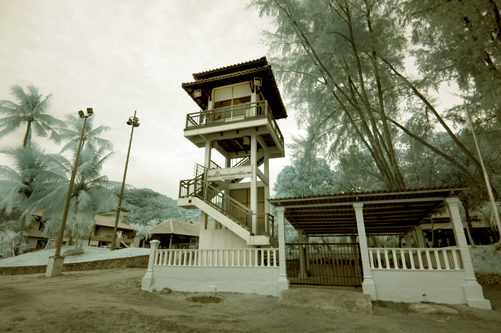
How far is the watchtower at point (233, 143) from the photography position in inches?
509

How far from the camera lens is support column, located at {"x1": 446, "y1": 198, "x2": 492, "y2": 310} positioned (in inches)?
287

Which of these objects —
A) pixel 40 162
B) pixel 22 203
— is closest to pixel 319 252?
pixel 22 203

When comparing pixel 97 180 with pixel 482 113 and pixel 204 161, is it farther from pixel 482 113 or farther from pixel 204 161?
pixel 482 113

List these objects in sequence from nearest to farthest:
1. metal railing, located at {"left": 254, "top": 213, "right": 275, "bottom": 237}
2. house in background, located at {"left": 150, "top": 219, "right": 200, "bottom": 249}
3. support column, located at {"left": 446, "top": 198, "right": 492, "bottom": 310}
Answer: support column, located at {"left": 446, "top": 198, "right": 492, "bottom": 310}
metal railing, located at {"left": 254, "top": 213, "right": 275, "bottom": 237}
house in background, located at {"left": 150, "top": 219, "right": 200, "bottom": 249}

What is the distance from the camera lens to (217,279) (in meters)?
10.1

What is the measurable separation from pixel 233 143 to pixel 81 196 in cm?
1591

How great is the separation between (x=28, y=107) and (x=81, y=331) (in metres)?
33.6

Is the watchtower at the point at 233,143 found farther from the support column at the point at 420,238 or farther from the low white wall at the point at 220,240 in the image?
the support column at the point at 420,238

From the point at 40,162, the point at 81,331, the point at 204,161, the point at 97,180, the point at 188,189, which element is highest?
the point at 40,162

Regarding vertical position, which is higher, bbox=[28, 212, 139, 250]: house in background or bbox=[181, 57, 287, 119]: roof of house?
bbox=[181, 57, 287, 119]: roof of house

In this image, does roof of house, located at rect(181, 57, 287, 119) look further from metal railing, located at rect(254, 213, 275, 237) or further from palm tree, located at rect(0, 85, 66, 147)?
palm tree, located at rect(0, 85, 66, 147)

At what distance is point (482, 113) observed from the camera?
42.7 feet

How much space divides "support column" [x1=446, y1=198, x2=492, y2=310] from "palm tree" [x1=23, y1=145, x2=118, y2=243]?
24674 mm

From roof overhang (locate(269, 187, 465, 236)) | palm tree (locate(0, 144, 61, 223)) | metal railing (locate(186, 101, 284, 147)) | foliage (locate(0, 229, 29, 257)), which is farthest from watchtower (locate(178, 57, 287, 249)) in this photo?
foliage (locate(0, 229, 29, 257))
